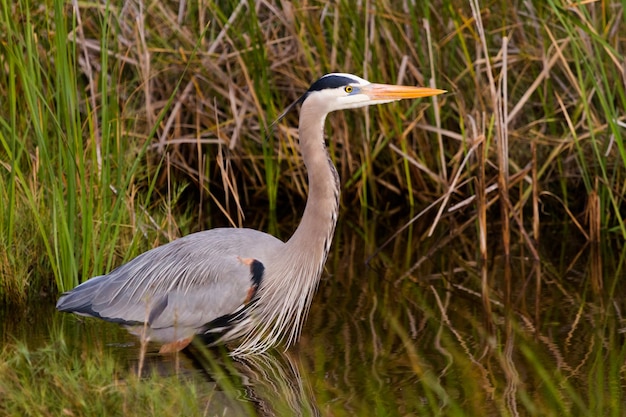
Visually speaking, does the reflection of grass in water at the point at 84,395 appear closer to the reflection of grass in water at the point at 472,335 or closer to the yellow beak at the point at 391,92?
the reflection of grass in water at the point at 472,335

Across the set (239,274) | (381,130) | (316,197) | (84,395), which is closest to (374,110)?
(381,130)

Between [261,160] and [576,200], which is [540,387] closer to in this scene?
[576,200]

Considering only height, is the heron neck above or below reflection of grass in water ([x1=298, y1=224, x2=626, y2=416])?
above

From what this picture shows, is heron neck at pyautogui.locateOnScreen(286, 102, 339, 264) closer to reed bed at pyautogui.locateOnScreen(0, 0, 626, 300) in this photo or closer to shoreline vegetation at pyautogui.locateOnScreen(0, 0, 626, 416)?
shoreline vegetation at pyautogui.locateOnScreen(0, 0, 626, 416)

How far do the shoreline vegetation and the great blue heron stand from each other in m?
0.42

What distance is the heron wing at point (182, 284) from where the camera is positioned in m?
4.52

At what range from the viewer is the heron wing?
14.8ft

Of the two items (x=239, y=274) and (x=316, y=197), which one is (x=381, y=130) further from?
(x=239, y=274)

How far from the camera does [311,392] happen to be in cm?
409

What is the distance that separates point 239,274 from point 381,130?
245 cm

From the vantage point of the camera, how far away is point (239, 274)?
453 centimetres

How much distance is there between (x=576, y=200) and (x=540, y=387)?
3.03 metres

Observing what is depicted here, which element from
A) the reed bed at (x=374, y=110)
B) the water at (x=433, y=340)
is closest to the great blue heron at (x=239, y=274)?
the water at (x=433, y=340)

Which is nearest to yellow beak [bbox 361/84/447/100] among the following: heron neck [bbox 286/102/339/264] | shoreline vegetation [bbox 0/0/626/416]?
heron neck [bbox 286/102/339/264]
